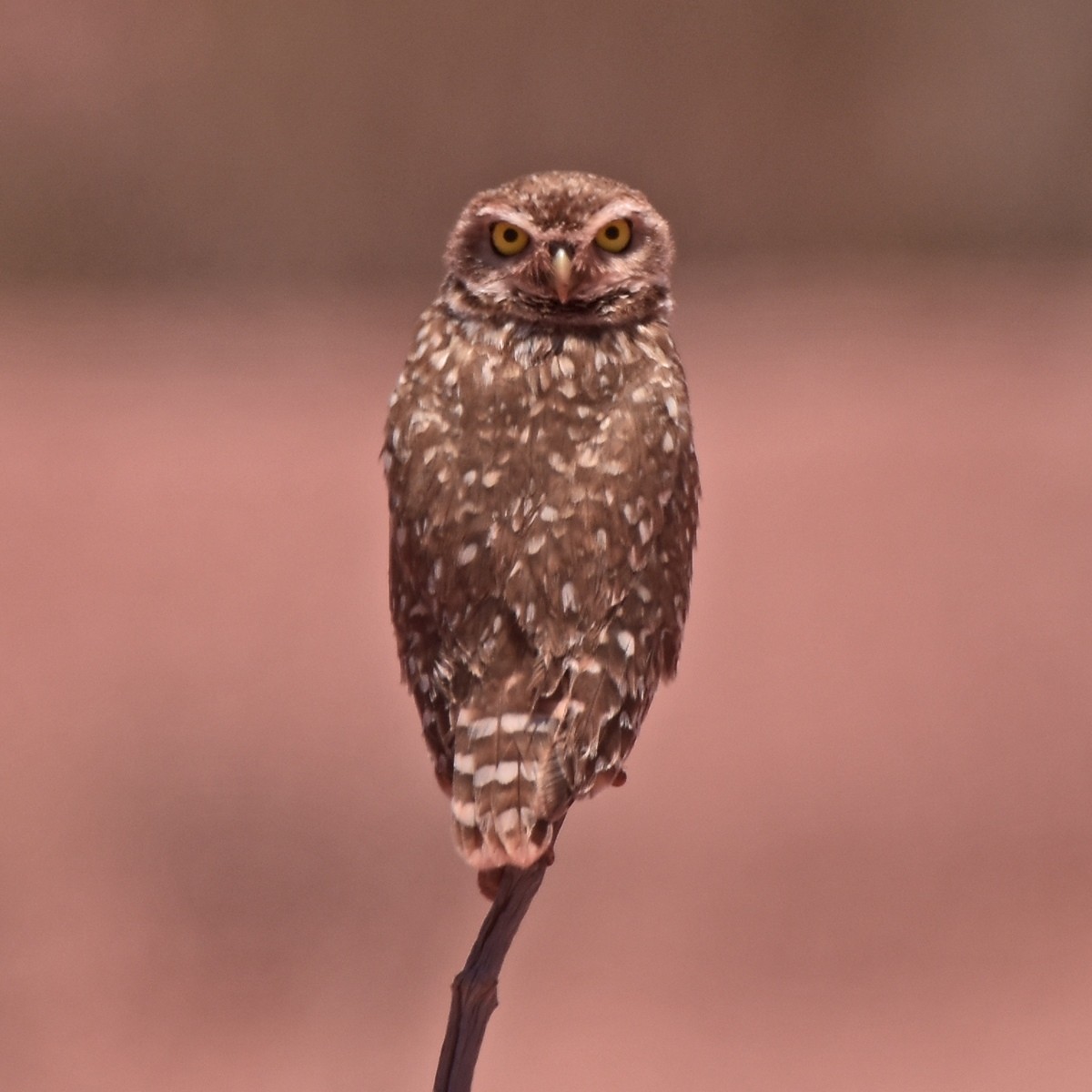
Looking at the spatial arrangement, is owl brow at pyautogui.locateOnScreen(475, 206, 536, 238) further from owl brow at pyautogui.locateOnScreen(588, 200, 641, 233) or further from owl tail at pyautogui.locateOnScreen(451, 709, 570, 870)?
owl tail at pyautogui.locateOnScreen(451, 709, 570, 870)

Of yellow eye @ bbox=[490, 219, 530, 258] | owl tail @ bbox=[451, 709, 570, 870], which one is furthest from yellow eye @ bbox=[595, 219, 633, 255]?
owl tail @ bbox=[451, 709, 570, 870]

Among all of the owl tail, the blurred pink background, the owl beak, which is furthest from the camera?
the blurred pink background

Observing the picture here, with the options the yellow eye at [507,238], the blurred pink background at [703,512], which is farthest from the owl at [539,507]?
the blurred pink background at [703,512]

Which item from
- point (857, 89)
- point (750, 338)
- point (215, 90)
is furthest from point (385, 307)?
point (857, 89)

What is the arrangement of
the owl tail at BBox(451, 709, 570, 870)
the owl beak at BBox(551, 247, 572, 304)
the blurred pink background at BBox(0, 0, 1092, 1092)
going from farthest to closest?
the blurred pink background at BBox(0, 0, 1092, 1092) < the owl beak at BBox(551, 247, 572, 304) < the owl tail at BBox(451, 709, 570, 870)

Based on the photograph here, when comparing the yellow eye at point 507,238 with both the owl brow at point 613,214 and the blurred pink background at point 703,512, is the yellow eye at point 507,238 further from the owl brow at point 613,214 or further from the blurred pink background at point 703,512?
the blurred pink background at point 703,512

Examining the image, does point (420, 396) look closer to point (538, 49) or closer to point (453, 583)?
point (453, 583)

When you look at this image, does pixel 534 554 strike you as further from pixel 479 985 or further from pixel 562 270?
pixel 479 985
